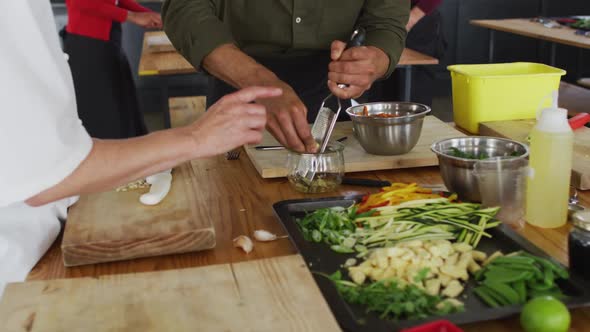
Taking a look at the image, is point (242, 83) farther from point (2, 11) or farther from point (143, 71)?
point (143, 71)

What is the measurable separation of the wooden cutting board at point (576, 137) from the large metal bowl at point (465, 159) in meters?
0.20

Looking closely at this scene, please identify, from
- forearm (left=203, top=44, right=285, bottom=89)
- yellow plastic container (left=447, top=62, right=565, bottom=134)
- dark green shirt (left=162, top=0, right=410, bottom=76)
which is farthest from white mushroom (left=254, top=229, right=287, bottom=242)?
yellow plastic container (left=447, top=62, right=565, bottom=134)

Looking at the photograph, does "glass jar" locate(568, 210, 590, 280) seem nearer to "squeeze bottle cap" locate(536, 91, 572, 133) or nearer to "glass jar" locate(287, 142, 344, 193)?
"squeeze bottle cap" locate(536, 91, 572, 133)

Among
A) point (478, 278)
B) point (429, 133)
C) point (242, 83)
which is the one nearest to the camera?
point (478, 278)

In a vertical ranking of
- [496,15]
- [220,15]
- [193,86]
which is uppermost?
[220,15]

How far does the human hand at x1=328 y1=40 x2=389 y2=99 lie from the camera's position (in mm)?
1694

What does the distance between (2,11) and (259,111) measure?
0.44 metres

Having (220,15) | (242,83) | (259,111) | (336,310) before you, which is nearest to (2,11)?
(259,111)

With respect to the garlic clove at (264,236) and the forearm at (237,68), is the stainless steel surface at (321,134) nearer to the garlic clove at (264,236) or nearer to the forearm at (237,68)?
the forearm at (237,68)

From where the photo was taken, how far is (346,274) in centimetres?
110

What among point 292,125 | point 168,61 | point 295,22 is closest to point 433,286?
point 292,125

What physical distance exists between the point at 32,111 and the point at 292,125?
0.67 meters

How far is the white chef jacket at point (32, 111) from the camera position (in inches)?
35.8

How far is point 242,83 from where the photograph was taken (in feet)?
5.79
